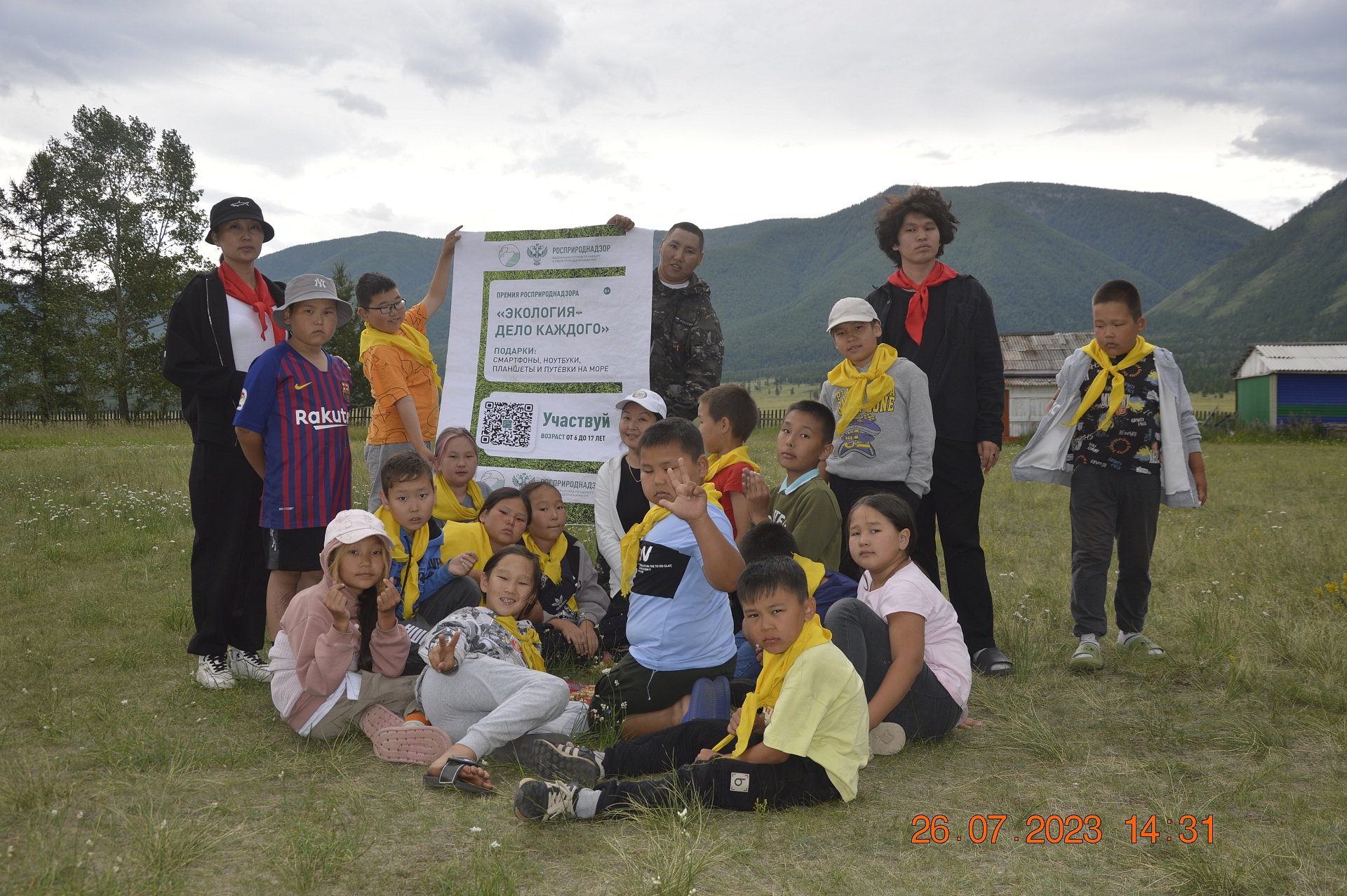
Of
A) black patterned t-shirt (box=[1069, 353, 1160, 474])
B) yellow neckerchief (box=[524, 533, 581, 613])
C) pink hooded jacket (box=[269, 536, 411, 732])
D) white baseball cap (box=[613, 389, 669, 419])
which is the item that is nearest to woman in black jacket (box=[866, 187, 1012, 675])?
black patterned t-shirt (box=[1069, 353, 1160, 474])

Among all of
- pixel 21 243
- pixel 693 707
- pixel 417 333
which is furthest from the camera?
pixel 21 243

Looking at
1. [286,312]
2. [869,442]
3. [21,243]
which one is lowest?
[869,442]

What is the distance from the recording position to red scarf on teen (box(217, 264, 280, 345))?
4.87 m

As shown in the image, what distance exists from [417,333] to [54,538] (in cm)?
526

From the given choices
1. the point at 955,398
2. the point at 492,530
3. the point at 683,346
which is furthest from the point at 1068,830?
the point at 683,346

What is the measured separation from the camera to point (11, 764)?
11.2 ft

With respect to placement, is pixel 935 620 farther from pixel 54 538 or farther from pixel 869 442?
pixel 54 538

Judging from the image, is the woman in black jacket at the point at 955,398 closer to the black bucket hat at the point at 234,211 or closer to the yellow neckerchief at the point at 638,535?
the yellow neckerchief at the point at 638,535

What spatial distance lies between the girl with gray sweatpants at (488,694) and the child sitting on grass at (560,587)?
899mm

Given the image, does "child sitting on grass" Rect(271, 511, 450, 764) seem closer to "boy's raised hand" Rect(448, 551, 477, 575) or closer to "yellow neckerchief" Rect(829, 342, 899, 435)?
"boy's raised hand" Rect(448, 551, 477, 575)

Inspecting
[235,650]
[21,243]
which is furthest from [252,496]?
[21,243]

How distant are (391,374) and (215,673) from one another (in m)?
2.03

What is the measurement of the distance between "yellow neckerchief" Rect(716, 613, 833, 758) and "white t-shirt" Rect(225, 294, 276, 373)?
10.7 feet

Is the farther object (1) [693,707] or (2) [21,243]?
(2) [21,243]
